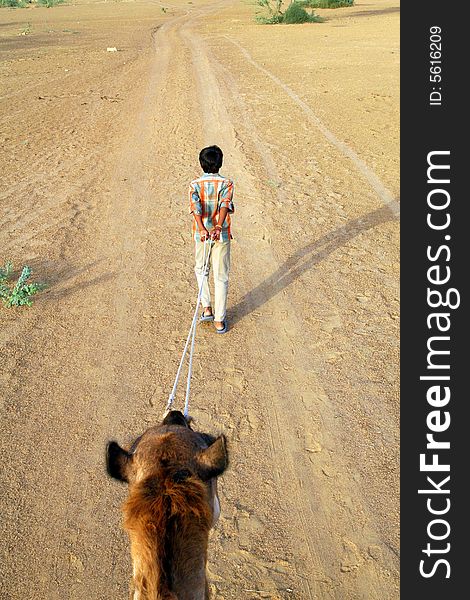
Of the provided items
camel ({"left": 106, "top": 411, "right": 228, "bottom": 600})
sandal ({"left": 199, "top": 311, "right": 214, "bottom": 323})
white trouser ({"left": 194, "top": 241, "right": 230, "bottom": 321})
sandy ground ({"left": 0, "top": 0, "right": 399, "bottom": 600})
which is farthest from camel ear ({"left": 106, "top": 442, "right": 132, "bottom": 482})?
sandal ({"left": 199, "top": 311, "right": 214, "bottom": 323})

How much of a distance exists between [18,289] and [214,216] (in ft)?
9.99

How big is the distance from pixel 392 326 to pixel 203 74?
1723cm

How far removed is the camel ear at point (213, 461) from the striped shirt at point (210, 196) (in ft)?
13.4

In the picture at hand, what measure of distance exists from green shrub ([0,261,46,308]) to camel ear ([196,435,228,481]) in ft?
18.5

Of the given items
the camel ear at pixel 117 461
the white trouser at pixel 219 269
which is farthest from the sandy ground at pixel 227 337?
the camel ear at pixel 117 461

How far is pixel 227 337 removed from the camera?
6941 millimetres

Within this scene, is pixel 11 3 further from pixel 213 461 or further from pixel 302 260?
pixel 213 461

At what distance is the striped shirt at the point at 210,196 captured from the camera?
6.18 metres

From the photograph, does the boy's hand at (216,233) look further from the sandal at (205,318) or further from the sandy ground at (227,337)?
the sandy ground at (227,337)

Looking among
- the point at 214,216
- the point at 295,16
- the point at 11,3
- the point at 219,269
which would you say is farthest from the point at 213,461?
the point at 11,3

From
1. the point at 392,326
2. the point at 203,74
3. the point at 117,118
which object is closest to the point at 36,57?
the point at 203,74

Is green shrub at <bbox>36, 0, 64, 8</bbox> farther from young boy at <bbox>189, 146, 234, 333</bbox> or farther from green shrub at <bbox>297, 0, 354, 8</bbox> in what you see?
young boy at <bbox>189, 146, 234, 333</bbox>

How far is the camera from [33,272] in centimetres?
832

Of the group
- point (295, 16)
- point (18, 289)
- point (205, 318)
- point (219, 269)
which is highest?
point (295, 16)
